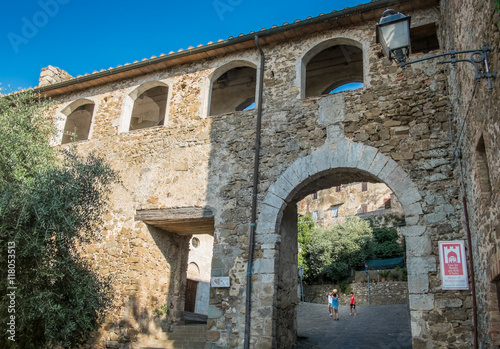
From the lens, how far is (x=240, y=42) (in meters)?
10.3

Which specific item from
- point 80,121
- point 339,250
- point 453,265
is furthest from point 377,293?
point 453,265

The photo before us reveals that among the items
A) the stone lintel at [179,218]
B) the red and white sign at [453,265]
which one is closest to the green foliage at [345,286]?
the stone lintel at [179,218]

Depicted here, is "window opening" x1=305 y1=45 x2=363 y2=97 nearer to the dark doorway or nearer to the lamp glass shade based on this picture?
the lamp glass shade

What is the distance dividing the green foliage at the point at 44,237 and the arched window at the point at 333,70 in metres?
6.44

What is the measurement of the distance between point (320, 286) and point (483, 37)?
23.4 meters

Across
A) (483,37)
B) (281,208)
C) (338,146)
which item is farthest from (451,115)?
(281,208)

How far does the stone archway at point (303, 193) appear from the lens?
24.6 feet

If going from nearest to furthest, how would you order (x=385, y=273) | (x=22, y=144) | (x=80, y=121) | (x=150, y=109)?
(x=22, y=144), (x=150, y=109), (x=80, y=121), (x=385, y=273)

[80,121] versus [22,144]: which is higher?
[80,121]

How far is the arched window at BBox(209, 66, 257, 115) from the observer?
1296 centimetres

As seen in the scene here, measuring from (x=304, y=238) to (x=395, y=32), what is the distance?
2725cm

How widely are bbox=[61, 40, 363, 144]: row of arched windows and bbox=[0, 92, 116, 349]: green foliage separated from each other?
3.33 m

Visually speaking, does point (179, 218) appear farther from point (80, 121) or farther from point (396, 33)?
point (80, 121)

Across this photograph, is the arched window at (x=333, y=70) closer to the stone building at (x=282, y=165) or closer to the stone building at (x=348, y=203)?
the stone building at (x=282, y=165)
